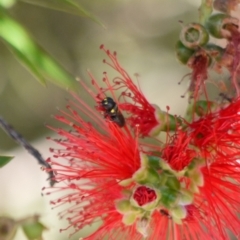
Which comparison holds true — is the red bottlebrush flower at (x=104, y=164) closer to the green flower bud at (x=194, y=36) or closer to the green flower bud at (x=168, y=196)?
the green flower bud at (x=168, y=196)

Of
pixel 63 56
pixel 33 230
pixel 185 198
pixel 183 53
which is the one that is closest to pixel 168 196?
pixel 185 198

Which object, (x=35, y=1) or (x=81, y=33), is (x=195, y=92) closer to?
(x=35, y=1)

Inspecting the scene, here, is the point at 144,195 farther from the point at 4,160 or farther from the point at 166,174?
the point at 4,160

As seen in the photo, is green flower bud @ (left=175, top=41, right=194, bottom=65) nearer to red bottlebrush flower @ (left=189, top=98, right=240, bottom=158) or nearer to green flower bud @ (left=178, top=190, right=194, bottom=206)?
red bottlebrush flower @ (left=189, top=98, right=240, bottom=158)

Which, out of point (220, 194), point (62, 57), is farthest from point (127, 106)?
point (62, 57)

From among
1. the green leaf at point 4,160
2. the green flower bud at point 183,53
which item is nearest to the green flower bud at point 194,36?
the green flower bud at point 183,53

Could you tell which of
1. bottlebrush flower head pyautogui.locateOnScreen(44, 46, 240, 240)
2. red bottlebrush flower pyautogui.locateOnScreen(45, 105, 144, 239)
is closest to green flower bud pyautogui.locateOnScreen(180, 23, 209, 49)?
bottlebrush flower head pyautogui.locateOnScreen(44, 46, 240, 240)

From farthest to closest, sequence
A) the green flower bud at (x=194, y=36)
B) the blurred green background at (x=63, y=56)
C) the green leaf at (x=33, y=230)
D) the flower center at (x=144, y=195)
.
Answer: the blurred green background at (x=63, y=56), the green leaf at (x=33, y=230), the green flower bud at (x=194, y=36), the flower center at (x=144, y=195)
